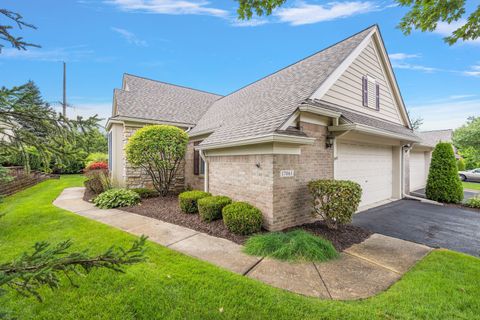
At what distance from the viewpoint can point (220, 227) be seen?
5.77m

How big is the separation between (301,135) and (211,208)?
3.24 metres

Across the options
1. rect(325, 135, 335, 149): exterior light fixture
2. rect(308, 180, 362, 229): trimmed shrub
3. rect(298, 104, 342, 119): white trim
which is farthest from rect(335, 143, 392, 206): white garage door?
rect(308, 180, 362, 229): trimmed shrub

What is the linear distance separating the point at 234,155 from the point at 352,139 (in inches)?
179

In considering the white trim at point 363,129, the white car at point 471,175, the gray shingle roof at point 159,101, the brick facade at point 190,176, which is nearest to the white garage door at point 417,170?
the white trim at point 363,129

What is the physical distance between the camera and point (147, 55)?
1340 centimetres

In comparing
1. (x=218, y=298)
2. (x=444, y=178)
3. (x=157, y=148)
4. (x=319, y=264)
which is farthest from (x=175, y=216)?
(x=444, y=178)

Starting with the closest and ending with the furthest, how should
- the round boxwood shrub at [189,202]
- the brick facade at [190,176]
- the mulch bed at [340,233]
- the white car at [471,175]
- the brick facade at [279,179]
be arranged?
1. the mulch bed at [340,233]
2. the brick facade at [279,179]
3. the round boxwood shrub at [189,202]
4. the brick facade at [190,176]
5. the white car at [471,175]

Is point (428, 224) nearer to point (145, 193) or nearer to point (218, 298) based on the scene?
point (218, 298)

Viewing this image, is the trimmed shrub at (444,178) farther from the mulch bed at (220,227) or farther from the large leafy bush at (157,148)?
the large leafy bush at (157,148)

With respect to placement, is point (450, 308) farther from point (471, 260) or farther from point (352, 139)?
point (352, 139)

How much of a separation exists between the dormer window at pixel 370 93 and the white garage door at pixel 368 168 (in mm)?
1786

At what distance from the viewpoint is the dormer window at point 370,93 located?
8625 millimetres

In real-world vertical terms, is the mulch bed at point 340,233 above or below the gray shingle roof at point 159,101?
below

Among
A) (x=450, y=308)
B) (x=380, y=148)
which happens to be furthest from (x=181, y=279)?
(x=380, y=148)
